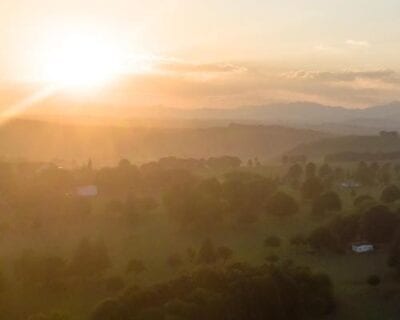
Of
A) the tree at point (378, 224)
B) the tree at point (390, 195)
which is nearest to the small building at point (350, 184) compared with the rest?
the tree at point (390, 195)

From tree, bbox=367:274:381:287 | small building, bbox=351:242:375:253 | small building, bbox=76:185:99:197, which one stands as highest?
small building, bbox=76:185:99:197

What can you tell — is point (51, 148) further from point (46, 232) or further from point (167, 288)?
point (167, 288)

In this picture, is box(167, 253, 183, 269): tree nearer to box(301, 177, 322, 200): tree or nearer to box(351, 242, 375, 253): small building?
box(351, 242, 375, 253): small building

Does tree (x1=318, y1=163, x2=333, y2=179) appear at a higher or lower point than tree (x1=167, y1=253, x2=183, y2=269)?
higher

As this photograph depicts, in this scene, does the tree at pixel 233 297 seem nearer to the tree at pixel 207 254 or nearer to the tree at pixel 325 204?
the tree at pixel 207 254

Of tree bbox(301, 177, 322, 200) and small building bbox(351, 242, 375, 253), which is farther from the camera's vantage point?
tree bbox(301, 177, 322, 200)

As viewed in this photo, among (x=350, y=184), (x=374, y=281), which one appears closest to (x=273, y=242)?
(x=374, y=281)

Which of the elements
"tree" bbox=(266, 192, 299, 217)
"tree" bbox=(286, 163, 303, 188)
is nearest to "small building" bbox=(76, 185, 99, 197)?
"tree" bbox=(266, 192, 299, 217)

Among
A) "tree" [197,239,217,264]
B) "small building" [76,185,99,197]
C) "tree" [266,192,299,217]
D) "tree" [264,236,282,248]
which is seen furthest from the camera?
"small building" [76,185,99,197]
